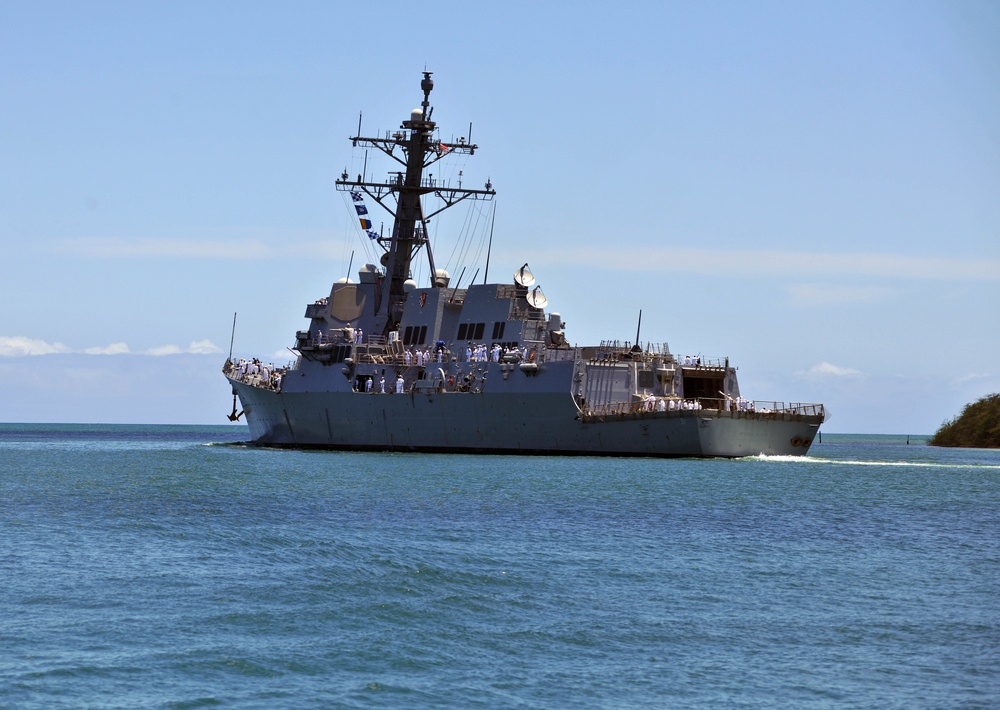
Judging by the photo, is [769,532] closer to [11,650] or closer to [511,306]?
[11,650]

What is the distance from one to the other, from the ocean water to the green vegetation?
181 ft

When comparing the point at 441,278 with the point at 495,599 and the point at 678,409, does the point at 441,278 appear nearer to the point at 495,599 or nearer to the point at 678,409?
the point at 678,409

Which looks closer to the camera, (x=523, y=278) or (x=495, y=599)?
(x=495, y=599)

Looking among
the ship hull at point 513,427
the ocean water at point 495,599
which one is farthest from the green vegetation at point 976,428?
the ocean water at point 495,599

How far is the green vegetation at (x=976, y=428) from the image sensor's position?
85.8m

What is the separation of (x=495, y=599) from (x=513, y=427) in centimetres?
3089

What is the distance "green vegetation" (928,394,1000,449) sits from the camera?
85.8 m

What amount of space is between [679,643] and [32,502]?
67.9ft

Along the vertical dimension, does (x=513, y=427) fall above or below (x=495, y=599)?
above

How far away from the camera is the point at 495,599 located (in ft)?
61.7

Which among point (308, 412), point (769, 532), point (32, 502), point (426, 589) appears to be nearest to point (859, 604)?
point (426, 589)

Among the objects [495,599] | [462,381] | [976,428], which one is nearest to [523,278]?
[462,381]

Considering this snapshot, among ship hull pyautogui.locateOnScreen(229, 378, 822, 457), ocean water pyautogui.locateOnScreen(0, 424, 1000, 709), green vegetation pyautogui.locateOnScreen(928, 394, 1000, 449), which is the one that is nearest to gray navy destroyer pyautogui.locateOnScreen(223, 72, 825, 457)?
ship hull pyautogui.locateOnScreen(229, 378, 822, 457)

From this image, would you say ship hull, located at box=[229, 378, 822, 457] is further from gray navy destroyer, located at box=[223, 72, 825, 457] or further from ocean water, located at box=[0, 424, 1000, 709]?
ocean water, located at box=[0, 424, 1000, 709]
